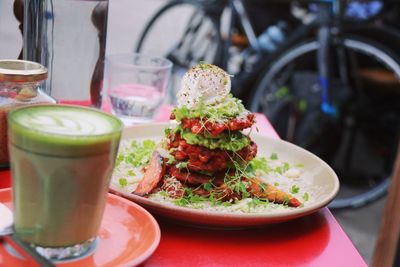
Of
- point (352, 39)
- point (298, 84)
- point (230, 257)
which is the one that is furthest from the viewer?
point (298, 84)

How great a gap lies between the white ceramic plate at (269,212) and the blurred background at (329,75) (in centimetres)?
145

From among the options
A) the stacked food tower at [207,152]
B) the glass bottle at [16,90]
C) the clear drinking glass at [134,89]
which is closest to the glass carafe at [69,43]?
the clear drinking glass at [134,89]

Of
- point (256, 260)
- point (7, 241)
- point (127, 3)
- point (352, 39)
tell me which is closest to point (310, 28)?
point (352, 39)

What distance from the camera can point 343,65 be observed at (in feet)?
9.40

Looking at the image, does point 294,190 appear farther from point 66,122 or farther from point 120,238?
point 66,122

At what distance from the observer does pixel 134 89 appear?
145cm

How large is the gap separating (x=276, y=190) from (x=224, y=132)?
5.3 inches

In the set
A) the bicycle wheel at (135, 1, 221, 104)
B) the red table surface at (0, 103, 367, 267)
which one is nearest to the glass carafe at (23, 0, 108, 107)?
the red table surface at (0, 103, 367, 267)

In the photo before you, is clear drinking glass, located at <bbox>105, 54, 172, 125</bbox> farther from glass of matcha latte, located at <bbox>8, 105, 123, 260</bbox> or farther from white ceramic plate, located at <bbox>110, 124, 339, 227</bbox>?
glass of matcha latte, located at <bbox>8, 105, 123, 260</bbox>

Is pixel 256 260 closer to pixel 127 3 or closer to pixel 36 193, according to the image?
pixel 36 193

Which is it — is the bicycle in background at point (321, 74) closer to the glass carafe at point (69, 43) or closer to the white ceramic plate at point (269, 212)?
the white ceramic plate at point (269, 212)

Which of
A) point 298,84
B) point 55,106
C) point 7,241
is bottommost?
point 298,84

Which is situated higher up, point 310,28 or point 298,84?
point 310,28

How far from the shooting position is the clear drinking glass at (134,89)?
142cm
